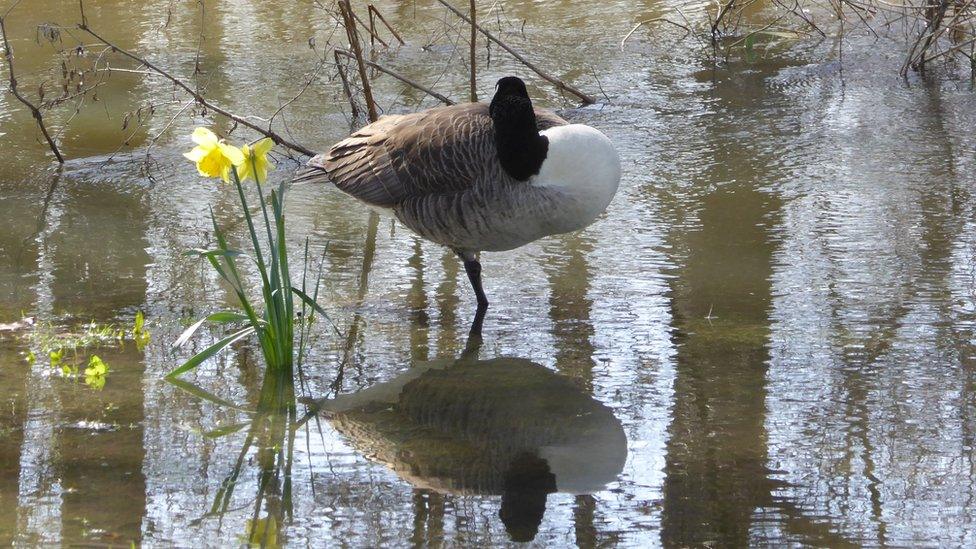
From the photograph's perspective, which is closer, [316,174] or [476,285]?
[476,285]

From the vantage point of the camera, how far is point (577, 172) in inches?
188

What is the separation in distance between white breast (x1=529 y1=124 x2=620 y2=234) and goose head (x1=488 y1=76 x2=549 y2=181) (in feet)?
0.14

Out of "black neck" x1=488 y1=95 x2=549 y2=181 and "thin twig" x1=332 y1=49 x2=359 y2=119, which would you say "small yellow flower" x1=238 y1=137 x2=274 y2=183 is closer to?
"black neck" x1=488 y1=95 x2=549 y2=181

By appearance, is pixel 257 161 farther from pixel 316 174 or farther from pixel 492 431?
pixel 316 174

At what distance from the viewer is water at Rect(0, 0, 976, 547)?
3471 mm

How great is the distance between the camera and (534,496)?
355 cm

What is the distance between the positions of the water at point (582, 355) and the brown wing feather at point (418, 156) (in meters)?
0.52

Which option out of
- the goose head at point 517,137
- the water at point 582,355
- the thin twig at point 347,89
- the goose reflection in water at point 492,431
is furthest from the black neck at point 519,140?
the thin twig at point 347,89

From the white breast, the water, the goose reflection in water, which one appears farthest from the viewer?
the white breast

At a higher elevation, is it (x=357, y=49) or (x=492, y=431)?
(x=357, y=49)

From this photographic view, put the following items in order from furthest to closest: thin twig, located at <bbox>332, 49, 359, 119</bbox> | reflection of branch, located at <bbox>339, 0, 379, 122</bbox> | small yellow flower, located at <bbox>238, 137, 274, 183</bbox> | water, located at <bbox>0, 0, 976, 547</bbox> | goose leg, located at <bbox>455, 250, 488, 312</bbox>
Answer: thin twig, located at <bbox>332, 49, 359, 119</bbox> < reflection of branch, located at <bbox>339, 0, 379, 122</bbox> < goose leg, located at <bbox>455, 250, 488, 312</bbox> < small yellow flower, located at <bbox>238, 137, 274, 183</bbox> < water, located at <bbox>0, 0, 976, 547</bbox>

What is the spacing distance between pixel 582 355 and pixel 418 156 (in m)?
1.30

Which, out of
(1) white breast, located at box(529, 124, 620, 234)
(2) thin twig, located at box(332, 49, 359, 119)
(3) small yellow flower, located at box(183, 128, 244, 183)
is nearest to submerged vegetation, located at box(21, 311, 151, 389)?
(3) small yellow flower, located at box(183, 128, 244, 183)

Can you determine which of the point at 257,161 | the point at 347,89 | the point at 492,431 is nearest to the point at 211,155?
the point at 257,161
